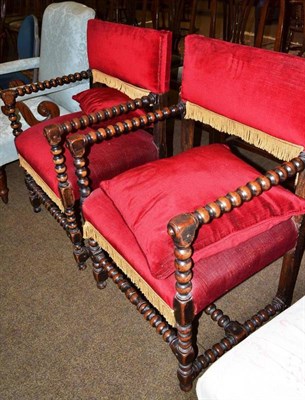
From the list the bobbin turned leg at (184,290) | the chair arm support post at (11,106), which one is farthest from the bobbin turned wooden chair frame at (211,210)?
the chair arm support post at (11,106)

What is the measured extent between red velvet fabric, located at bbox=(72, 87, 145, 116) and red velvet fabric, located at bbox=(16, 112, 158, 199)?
73 mm

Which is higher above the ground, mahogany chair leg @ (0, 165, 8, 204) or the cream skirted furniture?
the cream skirted furniture

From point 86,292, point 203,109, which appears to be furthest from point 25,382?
point 203,109

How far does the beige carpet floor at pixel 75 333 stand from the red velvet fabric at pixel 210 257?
1.36 feet

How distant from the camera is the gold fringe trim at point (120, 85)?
164 cm

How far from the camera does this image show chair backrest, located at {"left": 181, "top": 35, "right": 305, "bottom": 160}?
1.11 m

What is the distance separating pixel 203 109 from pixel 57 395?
3.73ft

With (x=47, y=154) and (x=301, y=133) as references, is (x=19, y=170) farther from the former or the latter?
(x=301, y=133)

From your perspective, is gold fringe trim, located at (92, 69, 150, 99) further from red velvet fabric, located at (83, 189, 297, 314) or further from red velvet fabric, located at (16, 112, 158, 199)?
red velvet fabric, located at (83, 189, 297, 314)

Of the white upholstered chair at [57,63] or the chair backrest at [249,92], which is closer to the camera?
the chair backrest at [249,92]

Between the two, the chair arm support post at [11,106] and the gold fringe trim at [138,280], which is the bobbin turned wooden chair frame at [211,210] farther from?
the chair arm support post at [11,106]

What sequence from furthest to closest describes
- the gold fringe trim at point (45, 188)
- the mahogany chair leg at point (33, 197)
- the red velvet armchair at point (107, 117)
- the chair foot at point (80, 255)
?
the mahogany chair leg at point (33, 197) → the chair foot at point (80, 255) → the gold fringe trim at point (45, 188) → the red velvet armchair at point (107, 117)

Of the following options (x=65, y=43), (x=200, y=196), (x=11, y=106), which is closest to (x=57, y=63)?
(x=65, y=43)

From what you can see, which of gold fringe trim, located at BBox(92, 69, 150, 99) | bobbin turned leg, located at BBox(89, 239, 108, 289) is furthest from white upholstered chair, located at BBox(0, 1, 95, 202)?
bobbin turned leg, located at BBox(89, 239, 108, 289)
